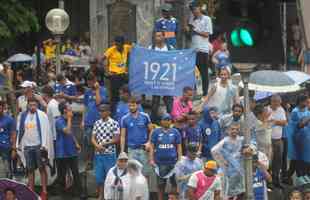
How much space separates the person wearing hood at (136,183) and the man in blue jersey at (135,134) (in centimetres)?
110

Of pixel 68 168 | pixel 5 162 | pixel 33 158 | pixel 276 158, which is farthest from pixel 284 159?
pixel 5 162

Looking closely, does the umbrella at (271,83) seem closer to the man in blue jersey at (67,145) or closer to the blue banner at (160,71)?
the blue banner at (160,71)

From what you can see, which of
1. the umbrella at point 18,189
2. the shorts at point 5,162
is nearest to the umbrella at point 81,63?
the shorts at point 5,162

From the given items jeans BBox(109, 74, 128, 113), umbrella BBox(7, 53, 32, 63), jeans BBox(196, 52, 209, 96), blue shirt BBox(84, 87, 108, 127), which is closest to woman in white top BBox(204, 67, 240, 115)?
blue shirt BBox(84, 87, 108, 127)

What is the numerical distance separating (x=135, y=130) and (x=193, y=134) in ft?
3.57

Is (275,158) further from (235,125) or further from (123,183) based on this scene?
(123,183)

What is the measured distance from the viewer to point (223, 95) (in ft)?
74.6

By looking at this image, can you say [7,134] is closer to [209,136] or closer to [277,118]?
[209,136]

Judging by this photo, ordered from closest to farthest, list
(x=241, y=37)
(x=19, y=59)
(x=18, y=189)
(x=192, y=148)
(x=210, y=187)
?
1. (x=18, y=189)
2. (x=210, y=187)
3. (x=192, y=148)
4. (x=19, y=59)
5. (x=241, y=37)

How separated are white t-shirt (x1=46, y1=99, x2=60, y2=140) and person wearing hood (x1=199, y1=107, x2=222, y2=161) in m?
2.82

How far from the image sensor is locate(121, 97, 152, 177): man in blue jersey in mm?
21547

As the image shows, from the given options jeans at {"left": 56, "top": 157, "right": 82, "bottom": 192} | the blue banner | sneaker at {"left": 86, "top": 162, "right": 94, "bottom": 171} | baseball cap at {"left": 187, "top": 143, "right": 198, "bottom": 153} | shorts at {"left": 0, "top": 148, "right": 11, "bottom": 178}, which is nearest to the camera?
baseball cap at {"left": 187, "top": 143, "right": 198, "bottom": 153}

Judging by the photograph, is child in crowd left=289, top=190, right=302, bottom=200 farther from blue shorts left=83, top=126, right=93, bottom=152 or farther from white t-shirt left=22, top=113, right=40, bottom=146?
white t-shirt left=22, top=113, right=40, bottom=146

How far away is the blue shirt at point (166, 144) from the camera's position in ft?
68.9
